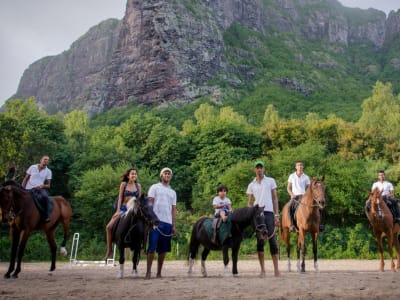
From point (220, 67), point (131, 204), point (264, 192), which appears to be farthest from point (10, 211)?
point (220, 67)

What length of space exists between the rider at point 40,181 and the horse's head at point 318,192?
24.6 feet

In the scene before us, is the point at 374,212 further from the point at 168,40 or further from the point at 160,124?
the point at 168,40

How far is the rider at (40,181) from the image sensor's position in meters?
12.5

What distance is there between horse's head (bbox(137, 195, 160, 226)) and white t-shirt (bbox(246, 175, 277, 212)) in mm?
2612

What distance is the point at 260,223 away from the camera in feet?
34.2

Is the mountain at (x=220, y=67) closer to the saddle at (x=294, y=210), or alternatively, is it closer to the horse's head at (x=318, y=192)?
the saddle at (x=294, y=210)

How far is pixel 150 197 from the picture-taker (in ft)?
36.2

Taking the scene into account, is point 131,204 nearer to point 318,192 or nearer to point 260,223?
point 260,223

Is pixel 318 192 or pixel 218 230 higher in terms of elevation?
pixel 318 192

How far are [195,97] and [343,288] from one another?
351 feet

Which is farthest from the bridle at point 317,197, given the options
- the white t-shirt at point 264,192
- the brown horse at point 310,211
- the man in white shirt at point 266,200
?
the white t-shirt at point 264,192

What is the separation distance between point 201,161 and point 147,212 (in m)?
39.4

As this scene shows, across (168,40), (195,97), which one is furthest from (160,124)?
(168,40)

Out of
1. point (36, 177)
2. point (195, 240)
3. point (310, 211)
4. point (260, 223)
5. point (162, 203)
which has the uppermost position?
point (36, 177)
